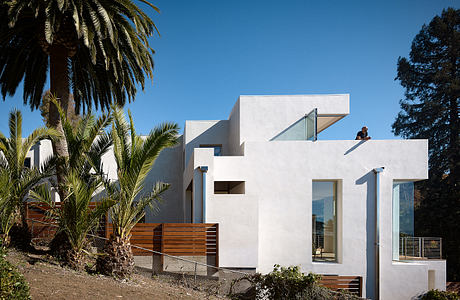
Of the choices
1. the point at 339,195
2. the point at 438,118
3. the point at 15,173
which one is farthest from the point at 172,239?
the point at 438,118

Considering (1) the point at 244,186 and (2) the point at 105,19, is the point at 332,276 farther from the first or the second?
(2) the point at 105,19

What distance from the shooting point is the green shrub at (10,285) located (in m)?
5.07

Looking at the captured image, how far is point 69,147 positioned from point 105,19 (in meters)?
3.83

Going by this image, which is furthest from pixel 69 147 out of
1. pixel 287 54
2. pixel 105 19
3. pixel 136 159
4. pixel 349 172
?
pixel 287 54

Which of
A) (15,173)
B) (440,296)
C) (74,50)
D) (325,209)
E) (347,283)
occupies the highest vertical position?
(74,50)

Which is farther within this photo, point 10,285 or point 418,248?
point 418,248

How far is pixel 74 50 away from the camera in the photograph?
442 inches

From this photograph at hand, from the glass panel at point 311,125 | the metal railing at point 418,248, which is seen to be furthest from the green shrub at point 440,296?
the glass panel at point 311,125

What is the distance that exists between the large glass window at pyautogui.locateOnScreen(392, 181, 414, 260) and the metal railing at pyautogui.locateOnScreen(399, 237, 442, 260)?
0.09m

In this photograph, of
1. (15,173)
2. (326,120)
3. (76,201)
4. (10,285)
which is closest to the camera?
(10,285)

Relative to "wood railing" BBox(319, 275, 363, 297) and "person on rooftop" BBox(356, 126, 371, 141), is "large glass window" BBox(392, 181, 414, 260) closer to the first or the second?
"wood railing" BBox(319, 275, 363, 297)

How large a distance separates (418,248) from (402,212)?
1.39 metres

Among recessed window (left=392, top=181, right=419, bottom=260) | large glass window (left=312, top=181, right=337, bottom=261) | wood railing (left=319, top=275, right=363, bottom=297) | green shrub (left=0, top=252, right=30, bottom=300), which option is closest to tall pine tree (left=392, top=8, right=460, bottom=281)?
recessed window (left=392, top=181, right=419, bottom=260)

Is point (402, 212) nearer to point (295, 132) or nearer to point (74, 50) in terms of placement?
point (295, 132)
